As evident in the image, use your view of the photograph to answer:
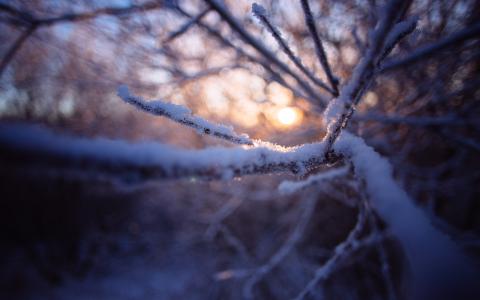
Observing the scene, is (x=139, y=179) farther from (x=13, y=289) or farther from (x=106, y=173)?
(x=13, y=289)

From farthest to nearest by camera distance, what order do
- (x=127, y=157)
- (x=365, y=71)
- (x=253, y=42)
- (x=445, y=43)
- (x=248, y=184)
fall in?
(x=248, y=184) → (x=253, y=42) → (x=445, y=43) → (x=365, y=71) → (x=127, y=157)

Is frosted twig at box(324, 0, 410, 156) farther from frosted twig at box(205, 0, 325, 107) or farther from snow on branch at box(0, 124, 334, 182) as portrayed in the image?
frosted twig at box(205, 0, 325, 107)

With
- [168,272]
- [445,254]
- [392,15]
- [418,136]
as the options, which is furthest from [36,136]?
[168,272]

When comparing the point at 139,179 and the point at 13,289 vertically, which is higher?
the point at 139,179

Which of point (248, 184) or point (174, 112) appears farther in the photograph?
point (248, 184)

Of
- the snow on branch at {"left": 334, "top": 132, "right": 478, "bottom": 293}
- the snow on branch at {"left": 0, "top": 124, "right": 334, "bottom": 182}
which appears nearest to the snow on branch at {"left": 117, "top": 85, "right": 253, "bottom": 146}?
the snow on branch at {"left": 0, "top": 124, "right": 334, "bottom": 182}

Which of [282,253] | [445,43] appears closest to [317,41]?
[445,43]

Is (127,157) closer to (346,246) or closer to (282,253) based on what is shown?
(346,246)

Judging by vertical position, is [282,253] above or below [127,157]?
below
